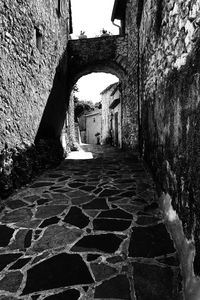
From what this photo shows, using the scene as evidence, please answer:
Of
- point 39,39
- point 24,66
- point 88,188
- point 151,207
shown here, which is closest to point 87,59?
point 39,39

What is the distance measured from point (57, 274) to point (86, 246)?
530 millimetres

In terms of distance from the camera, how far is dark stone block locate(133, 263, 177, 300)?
1835 mm

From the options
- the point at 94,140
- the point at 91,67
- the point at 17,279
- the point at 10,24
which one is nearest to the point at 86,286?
the point at 17,279

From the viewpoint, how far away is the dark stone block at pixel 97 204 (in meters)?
3.71

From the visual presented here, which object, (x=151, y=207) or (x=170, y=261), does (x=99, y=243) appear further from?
(x=151, y=207)

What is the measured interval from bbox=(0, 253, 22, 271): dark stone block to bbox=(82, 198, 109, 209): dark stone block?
147 cm

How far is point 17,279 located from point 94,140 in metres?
24.7

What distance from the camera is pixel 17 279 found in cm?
209

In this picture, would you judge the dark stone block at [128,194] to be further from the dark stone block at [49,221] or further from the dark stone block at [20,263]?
the dark stone block at [20,263]

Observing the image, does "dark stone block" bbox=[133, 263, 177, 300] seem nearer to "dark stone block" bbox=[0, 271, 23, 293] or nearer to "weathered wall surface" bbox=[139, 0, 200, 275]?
"weathered wall surface" bbox=[139, 0, 200, 275]

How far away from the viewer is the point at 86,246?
2.59 meters

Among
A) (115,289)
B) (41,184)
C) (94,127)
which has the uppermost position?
(94,127)

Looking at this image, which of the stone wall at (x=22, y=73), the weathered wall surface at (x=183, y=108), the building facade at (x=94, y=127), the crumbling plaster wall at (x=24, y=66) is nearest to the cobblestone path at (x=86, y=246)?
the weathered wall surface at (x=183, y=108)

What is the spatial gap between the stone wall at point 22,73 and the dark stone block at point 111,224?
196 cm
